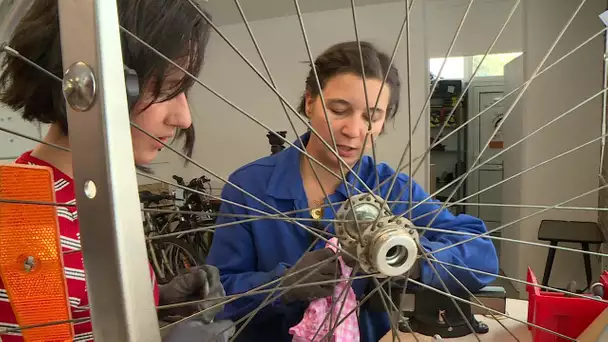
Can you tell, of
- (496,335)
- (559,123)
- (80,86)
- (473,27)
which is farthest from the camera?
(473,27)

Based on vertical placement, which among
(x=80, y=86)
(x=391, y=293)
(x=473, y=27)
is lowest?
(x=391, y=293)

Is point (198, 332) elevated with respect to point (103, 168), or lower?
lower

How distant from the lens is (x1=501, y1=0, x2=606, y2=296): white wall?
9.23ft

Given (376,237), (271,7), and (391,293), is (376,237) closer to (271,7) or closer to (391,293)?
(391,293)

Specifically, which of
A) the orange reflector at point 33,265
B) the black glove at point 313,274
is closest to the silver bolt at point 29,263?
the orange reflector at point 33,265

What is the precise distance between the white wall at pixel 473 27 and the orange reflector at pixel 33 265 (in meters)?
3.05

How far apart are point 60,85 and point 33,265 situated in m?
0.15

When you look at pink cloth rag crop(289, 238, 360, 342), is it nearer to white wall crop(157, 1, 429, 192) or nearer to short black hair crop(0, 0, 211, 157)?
short black hair crop(0, 0, 211, 157)

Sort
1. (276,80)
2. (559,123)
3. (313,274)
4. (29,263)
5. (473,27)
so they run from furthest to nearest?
1. (276,80)
2. (473,27)
3. (559,123)
4. (313,274)
5. (29,263)

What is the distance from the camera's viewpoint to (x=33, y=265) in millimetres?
366

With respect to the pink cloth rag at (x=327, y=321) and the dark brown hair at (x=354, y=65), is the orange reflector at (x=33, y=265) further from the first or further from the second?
the dark brown hair at (x=354, y=65)

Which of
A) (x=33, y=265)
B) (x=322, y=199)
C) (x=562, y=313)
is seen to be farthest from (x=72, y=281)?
(x=562, y=313)

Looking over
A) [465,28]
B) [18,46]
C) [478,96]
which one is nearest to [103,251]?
[18,46]

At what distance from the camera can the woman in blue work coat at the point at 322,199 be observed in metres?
0.74
